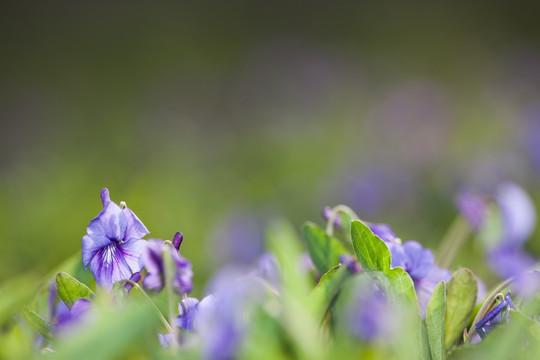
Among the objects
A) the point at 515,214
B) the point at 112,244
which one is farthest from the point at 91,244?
the point at 515,214

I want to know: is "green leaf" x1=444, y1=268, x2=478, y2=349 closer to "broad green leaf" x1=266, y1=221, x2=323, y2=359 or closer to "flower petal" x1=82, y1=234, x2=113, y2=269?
"broad green leaf" x1=266, y1=221, x2=323, y2=359

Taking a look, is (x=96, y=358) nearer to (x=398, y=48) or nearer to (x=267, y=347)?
(x=267, y=347)

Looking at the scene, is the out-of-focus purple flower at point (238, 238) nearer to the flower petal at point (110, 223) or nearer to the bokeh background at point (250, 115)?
the bokeh background at point (250, 115)

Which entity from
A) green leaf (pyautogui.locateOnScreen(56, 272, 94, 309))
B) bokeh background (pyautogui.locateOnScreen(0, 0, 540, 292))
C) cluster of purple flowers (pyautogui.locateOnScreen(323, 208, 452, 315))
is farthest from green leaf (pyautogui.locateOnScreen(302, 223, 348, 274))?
bokeh background (pyautogui.locateOnScreen(0, 0, 540, 292))

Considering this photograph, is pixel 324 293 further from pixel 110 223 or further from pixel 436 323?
pixel 110 223

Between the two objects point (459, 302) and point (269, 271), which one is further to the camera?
point (269, 271)

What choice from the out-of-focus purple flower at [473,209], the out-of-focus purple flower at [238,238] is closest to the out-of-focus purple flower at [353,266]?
the out-of-focus purple flower at [473,209]
